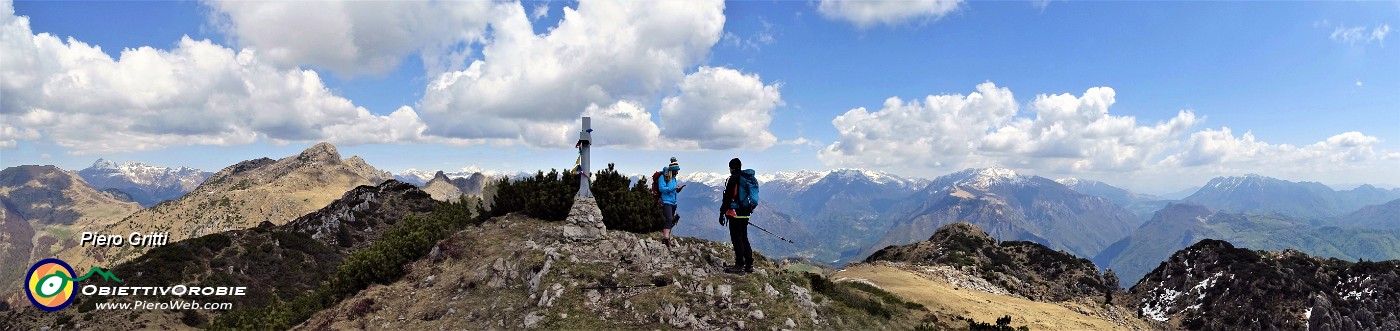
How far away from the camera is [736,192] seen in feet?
52.2

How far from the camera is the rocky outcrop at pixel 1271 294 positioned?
45688 millimetres

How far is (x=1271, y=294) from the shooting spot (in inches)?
1903

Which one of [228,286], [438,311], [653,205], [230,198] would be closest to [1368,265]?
[653,205]

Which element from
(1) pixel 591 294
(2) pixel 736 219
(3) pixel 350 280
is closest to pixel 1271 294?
(2) pixel 736 219

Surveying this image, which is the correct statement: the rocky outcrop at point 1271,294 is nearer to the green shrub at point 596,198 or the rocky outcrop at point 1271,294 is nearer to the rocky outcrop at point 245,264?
the green shrub at point 596,198

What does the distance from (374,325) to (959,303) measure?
25.4 meters

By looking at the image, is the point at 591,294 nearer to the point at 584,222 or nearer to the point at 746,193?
the point at 584,222

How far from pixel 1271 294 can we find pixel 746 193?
59.0 m

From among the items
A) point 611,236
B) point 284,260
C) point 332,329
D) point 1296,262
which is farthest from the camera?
point 284,260

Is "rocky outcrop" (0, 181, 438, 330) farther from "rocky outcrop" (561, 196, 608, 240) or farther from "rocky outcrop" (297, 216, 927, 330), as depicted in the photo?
"rocky outcrop" (561, 196, 608, 240)

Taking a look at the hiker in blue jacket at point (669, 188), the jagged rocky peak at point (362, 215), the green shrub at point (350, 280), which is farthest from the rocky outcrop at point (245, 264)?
the hiker in blue jacket at point (669, 188)

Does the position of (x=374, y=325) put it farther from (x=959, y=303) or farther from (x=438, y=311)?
(x=959, y=303)

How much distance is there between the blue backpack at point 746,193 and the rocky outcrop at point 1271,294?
5018 cm

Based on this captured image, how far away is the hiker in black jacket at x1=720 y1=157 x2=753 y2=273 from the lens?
15.9 m
